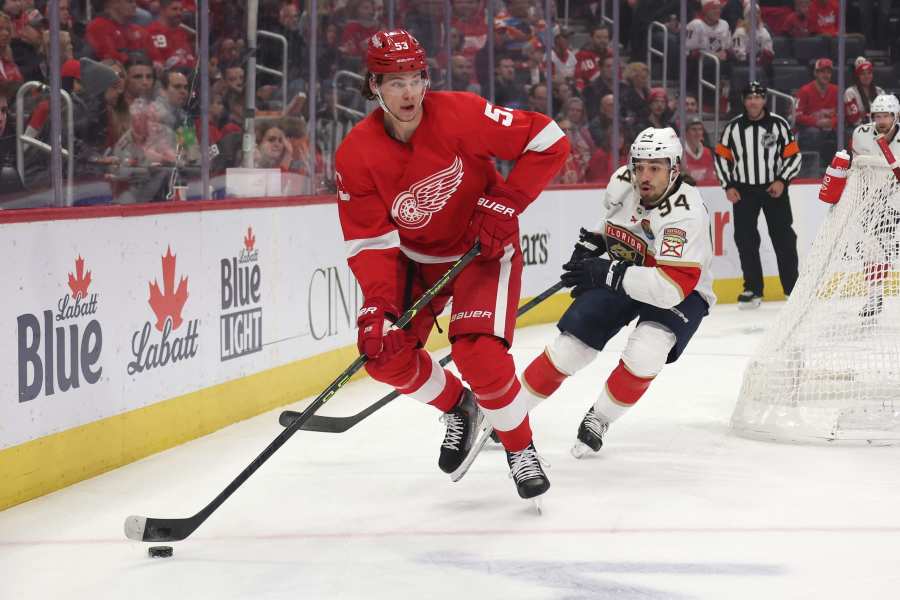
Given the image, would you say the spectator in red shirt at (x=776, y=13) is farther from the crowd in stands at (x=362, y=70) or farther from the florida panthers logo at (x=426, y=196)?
the florida panthers logo at (x=426, y=196)

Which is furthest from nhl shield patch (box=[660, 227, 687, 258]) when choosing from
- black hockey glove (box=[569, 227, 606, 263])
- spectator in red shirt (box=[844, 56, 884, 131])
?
spectator in red shirt (box=[844, 56, 884, 131])

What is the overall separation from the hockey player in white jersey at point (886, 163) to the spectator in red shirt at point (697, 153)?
6.86 ft

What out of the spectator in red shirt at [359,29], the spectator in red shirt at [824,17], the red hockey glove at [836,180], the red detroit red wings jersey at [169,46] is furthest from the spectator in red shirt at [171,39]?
the spectator in red shirt at [824,17]

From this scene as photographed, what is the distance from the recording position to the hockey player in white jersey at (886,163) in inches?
183

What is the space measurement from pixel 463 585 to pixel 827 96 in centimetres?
751

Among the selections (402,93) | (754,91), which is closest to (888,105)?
(754,91)

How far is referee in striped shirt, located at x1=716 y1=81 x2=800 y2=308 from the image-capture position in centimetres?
794

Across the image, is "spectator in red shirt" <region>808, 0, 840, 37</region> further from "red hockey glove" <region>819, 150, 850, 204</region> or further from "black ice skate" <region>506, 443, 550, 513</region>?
"black ice skate" <region>506, 443, 550, 513</region>

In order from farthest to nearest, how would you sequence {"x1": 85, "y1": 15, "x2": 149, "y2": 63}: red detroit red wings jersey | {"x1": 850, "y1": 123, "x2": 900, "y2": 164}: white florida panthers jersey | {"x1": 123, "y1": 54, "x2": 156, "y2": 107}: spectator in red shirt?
{"x1": 850, "y1": 123, "x2": 900, "y2": 164}: white florida panthers jersey → {"x1": 123, "y1": 54, "x2": 156, "y2": 107}: spectator in red shirt → {"x1": 85, "y1": 15, "x2": 149, "y2": 63}: red detroit red wings jersey

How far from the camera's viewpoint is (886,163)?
200 inches

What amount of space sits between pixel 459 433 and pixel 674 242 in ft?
2.62

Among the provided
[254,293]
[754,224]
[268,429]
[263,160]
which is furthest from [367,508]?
[754,224]

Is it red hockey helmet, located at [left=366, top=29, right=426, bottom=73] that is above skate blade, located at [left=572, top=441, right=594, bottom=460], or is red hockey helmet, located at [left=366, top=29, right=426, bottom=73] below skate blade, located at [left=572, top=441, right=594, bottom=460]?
above

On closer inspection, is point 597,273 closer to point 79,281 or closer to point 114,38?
point 79,281
